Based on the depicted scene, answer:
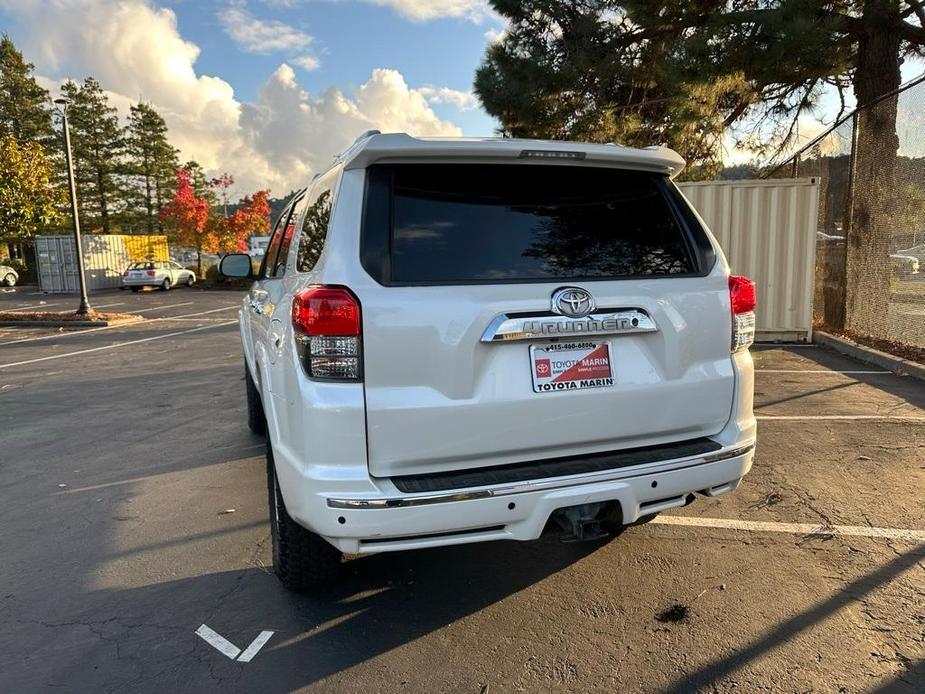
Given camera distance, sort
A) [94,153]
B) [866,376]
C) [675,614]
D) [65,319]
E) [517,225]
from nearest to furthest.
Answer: [517,225] < [675,614] < [866,376] < [65,319] < [94,153]

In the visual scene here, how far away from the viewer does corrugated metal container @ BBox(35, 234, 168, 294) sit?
2866cm

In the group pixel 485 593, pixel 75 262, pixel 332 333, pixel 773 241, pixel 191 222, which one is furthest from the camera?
pixel 191 222

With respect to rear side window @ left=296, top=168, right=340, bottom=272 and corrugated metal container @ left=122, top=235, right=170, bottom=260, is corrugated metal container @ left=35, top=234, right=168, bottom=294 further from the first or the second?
rear side window @ left=296, top=168, right=340, bottom=272

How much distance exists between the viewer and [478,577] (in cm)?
335

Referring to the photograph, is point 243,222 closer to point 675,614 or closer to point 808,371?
point 808,371

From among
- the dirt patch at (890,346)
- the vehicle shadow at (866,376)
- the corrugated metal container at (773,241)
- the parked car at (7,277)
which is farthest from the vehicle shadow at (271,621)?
the parked car at (7,277)

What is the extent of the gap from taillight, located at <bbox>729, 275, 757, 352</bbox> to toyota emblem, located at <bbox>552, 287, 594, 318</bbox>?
779 mm

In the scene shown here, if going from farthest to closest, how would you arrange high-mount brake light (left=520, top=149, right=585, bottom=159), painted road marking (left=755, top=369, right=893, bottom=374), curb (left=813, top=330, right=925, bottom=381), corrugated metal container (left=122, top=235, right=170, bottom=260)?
corrugated metal container (left=122, top=235, right=170, bottom=260), painted road marking (left=755, top=369, right=893, bottom=374), curb (left=813, top=330, right=925, bottom=381), high-mount brake light (left=520, top=149, right=585, bottom=159)

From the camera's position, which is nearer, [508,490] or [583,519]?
[508,490]

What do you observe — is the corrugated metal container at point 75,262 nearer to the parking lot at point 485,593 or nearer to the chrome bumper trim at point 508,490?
the parking lot at point 485,593

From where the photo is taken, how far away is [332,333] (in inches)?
96.2

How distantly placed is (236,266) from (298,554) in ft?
10.4

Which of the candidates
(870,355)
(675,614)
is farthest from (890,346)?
(675,614)

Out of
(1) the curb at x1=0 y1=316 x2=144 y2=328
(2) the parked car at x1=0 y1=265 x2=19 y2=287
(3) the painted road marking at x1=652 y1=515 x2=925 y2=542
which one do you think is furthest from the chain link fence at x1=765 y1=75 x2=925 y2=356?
(2) the parked car at x1=0 y1=265 x2=19 y2=287
